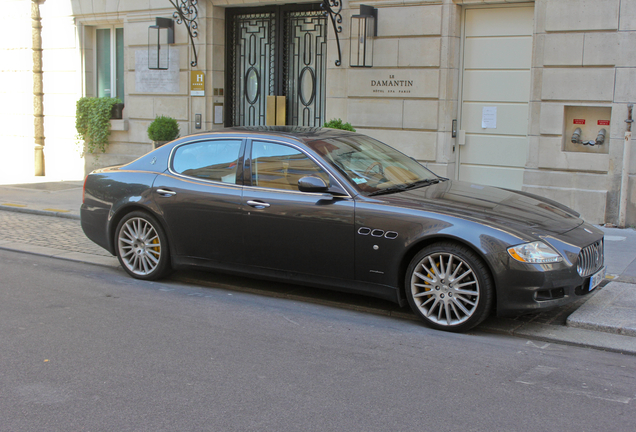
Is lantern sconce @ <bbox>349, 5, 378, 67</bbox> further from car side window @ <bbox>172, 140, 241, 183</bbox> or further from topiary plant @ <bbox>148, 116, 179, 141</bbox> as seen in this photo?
car side window @ <bbox>172, 140, 241, 183</bbox>

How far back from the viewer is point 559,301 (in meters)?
5.23

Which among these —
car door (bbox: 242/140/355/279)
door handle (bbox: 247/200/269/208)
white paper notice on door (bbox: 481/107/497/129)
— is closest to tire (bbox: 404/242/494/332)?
car door (bbox: 242/140/355/279)

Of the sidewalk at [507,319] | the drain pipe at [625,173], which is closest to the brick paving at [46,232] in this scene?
the sidewalk at [507,319]

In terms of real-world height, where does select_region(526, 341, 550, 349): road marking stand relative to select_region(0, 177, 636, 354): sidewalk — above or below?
below

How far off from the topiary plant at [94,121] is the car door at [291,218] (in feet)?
32.8

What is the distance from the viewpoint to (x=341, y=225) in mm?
5734

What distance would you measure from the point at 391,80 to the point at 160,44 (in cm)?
541

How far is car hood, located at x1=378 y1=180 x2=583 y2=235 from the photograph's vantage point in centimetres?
539

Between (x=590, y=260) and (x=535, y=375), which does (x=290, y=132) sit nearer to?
(x=590, y=260)

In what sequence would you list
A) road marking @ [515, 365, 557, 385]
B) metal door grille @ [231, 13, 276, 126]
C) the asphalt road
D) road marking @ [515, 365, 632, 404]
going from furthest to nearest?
1. metal door grille @ [231, 13, 276, 126]
2. road marking @ [515, 365, 557, 385]
3. road marking @ [515, 365, 632, 404]
4. the asphalt road

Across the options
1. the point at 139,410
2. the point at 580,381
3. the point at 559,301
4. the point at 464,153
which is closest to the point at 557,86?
the point at 464,153

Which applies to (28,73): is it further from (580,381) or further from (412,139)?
(580,381)

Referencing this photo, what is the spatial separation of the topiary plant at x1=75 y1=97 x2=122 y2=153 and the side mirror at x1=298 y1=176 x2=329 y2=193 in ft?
35.3

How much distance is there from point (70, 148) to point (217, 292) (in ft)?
36.1
